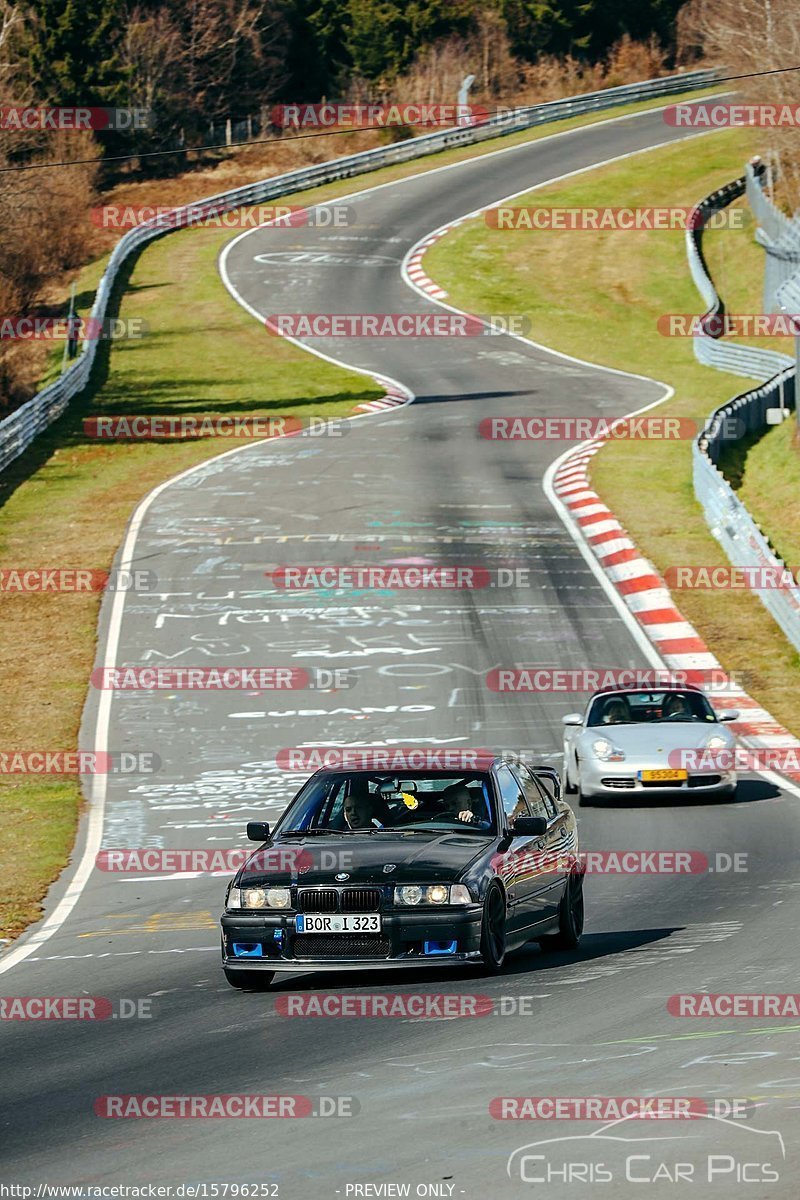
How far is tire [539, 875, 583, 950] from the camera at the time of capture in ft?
39.4

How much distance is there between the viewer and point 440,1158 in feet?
23.0

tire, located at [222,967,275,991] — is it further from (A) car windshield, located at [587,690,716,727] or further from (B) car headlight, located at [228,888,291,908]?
(A) car windshield, located at [587,690,716,727]

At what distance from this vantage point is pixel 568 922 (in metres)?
12.0

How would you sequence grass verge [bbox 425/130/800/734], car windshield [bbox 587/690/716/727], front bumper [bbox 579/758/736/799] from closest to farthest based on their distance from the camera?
front bumper [bbox 579/758/736/799] → car windshield [bbox 587/690/716/727] → grass verge [bbox 425/130/800/734]

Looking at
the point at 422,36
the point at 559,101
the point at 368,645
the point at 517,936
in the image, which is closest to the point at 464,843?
the point at 517,936

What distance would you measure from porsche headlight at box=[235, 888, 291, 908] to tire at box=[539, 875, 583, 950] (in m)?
2.03

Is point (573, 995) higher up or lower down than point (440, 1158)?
lower down

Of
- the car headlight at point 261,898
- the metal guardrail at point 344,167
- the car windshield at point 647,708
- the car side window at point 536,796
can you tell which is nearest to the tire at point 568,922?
the car side window at point 536,796

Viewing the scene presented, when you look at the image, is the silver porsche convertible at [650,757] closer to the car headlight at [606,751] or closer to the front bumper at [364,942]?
the car headlight at [606,751]

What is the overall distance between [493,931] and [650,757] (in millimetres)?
8632

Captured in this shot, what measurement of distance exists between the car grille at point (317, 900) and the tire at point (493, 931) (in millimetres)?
853

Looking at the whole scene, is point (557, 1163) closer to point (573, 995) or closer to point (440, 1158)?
point (440, 1158)

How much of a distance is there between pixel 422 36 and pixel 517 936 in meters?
90.5

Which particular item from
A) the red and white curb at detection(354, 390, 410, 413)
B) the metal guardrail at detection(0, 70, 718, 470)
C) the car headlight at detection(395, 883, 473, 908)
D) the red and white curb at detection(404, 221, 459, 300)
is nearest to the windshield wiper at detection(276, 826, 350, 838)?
the car headlight at detection(395, 883, 473, 908)
